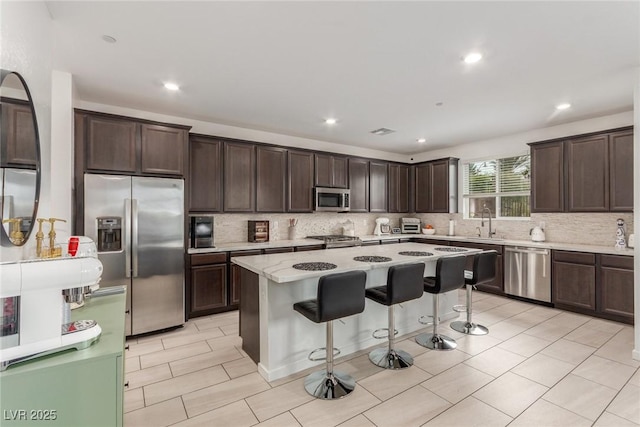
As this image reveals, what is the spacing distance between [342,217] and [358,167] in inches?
41.7

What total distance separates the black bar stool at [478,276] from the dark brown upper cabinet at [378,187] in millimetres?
2874

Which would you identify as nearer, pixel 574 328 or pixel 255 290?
pixel 255 290

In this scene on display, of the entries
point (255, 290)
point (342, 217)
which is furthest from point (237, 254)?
point (342, 217)

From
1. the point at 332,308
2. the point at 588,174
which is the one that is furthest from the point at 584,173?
the point at 332,308

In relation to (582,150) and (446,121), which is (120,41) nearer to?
(446,121)

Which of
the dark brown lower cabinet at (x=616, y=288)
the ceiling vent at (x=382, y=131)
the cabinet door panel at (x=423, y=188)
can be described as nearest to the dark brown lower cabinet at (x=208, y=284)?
the ceiling vent at (x=382, y=131)

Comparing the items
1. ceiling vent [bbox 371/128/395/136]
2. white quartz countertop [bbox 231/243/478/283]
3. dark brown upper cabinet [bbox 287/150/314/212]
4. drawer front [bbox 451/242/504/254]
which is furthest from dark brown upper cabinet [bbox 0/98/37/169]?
drawer front [bbox 451/242/504/254]

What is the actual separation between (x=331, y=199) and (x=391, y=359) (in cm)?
322

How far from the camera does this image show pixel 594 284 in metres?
3.92

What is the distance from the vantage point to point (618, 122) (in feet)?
13.7

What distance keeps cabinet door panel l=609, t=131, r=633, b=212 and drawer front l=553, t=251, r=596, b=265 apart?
73 cm

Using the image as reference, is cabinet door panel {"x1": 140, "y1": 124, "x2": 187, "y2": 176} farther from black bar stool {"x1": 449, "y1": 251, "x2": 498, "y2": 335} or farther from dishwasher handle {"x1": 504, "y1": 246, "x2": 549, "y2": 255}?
dishwasher handle {"x1": 504, "y1": 246, "x2": 549, "y2": 255}

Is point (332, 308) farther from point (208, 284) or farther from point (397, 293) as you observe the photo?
point (208, 284)

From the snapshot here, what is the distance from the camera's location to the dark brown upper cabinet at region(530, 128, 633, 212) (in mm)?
3916
